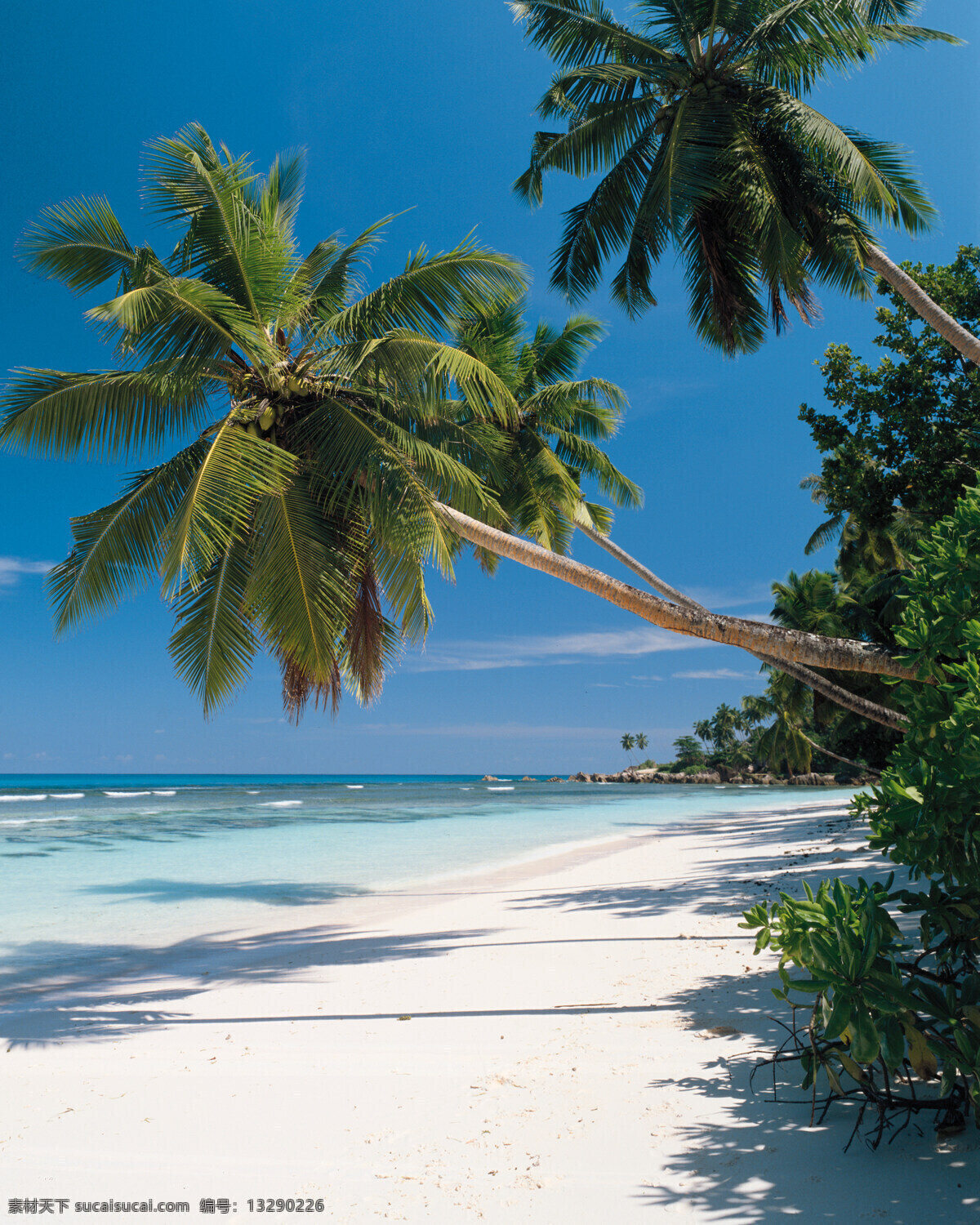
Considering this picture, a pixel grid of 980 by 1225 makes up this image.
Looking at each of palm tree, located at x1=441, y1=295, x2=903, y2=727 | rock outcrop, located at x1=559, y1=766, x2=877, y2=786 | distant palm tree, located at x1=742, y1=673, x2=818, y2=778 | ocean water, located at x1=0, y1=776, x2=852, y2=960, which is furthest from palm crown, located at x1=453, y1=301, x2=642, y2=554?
rock outcrop, located at x1=559, y1=766, x2=877, y2=786

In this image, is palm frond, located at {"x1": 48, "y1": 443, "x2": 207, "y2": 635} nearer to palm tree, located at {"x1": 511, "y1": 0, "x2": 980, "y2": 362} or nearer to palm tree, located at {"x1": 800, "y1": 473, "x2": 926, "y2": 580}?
palm tree, located at {"x1": 511, "y1": 0, "x2": 980, "y2": 362}

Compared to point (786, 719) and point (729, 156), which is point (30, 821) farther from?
point (786, 719)

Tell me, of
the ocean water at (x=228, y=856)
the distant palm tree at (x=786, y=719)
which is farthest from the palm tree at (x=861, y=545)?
the ocean water at (x=228, y=856)

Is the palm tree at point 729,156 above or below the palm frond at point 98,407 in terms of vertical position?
above

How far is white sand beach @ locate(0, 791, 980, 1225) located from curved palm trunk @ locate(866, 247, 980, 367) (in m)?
5.58

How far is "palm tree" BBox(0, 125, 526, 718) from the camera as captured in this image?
20.3 feet

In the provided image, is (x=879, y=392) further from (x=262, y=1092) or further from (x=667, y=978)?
(x=262, y=1092)

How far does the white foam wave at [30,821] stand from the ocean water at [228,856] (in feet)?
0.18

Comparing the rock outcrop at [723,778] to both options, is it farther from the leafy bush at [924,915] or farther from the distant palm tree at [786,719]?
the leafy bush at [924,915]

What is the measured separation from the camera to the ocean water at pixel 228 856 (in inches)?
356

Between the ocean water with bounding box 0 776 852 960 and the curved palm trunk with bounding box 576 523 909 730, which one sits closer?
the curved palm trunk with bounding box 576 523 909 730

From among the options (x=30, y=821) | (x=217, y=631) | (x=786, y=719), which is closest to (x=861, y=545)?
(x=786, y=719)

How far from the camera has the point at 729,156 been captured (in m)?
7.09

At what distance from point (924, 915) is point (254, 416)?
20.2 feet
